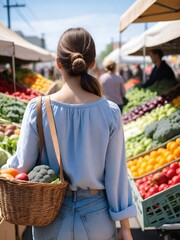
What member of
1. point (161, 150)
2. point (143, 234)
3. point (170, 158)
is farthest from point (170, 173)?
point (143, 234)

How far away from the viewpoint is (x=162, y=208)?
11.9ft

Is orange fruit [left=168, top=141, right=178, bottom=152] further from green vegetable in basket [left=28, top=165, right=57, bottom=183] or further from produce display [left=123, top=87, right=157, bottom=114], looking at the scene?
produce display [left=123, top=87, right=157, bottom=114]

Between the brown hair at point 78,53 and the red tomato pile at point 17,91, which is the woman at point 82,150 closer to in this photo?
the brown hair at point 78,53

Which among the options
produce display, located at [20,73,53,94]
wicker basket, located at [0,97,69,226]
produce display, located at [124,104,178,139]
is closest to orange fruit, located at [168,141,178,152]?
produce display, located at [124,104,178,139]

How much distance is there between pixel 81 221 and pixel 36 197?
0.26 metres

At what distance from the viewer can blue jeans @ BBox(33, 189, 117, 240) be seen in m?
1.87

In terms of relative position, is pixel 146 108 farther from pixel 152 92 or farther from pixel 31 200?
pixel 31 200

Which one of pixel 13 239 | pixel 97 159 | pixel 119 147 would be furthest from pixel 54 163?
pixel 13 239

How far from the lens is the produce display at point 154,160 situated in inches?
186

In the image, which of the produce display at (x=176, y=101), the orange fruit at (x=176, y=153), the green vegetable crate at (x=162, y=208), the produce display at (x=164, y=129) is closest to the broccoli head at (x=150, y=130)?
the produce display at (x=164, y=129)

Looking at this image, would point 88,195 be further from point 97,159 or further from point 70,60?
point 70,60

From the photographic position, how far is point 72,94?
1912 millimetres

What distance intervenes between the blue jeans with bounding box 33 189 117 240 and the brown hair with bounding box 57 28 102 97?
22.0 inches

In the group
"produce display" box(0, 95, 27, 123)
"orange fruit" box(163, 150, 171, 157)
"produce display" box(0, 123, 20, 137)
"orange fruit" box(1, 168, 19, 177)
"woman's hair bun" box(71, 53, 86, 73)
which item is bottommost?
"orange fruit" box(163, 150, 171, 157)
